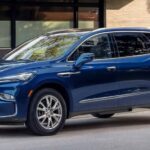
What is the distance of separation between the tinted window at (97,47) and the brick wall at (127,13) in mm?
9798

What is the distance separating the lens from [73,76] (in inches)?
417

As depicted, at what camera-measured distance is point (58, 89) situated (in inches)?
418

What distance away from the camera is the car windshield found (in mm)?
10867

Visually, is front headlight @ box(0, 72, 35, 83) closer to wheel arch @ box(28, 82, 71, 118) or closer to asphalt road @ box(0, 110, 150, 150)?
wheel arch @ box(28, 82, 71, 118)

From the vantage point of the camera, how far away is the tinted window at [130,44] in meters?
11.4

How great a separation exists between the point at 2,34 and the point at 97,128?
9.47 metres

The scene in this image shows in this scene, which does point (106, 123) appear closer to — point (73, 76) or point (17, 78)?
point (73, 76)

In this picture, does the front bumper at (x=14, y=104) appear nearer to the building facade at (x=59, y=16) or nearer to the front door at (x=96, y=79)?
the front door at (x=96, y=79)

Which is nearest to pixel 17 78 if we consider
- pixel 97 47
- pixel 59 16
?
pixel 97 47

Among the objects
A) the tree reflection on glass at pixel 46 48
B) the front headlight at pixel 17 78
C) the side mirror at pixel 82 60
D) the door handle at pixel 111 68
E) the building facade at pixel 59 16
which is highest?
the building facade at pixel 59 16

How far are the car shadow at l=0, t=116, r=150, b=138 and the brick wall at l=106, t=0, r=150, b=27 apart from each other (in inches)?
328

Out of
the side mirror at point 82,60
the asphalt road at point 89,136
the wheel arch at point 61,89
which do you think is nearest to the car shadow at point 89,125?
the asphalt road at point 89,136

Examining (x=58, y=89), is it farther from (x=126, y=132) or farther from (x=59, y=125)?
(x=126, y=132)

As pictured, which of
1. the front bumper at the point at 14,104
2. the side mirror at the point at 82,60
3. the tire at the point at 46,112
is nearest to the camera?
the front bumper at the point at 14,104
